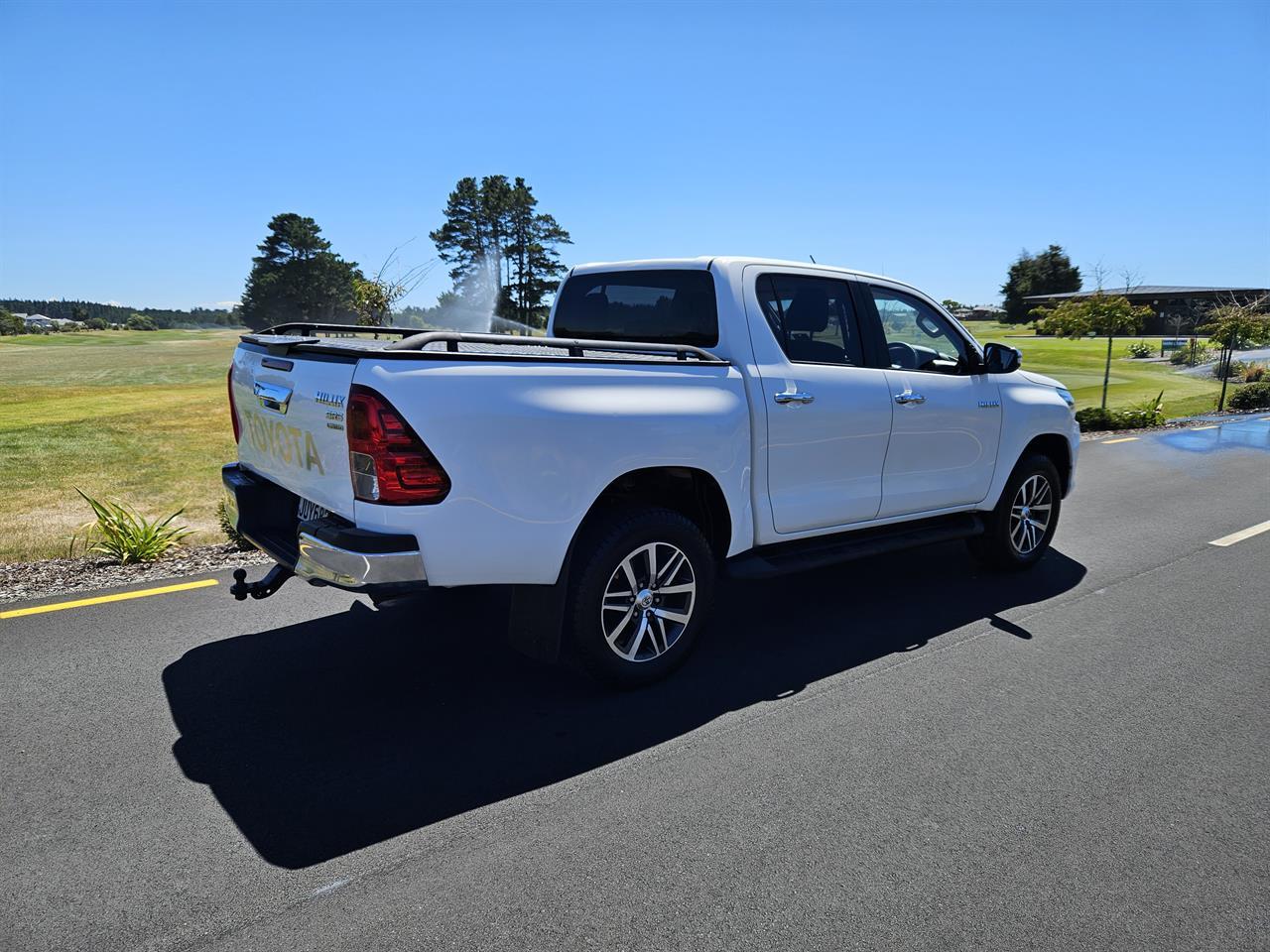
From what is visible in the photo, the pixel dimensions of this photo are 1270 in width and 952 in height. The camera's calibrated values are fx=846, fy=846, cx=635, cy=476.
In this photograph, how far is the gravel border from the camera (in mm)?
5320

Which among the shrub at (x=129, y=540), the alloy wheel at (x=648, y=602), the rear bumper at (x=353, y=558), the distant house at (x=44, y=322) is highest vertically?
the distant house at (x=44, y=322)

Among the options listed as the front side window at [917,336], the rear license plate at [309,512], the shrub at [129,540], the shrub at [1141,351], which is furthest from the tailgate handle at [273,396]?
the shrub at [1141,351]

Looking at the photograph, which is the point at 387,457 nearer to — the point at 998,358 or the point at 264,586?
the point at 264,586

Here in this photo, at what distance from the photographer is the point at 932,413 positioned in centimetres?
500

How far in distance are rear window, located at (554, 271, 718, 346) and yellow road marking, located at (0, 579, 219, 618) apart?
285 centimetres

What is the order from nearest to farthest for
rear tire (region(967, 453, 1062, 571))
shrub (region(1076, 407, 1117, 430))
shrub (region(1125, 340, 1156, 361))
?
rear tire (region(967, 453, 1062, 571))
shrub (region(1076, 407, 1117, 430))
shrub (region(1125, 340, 1156, 361))

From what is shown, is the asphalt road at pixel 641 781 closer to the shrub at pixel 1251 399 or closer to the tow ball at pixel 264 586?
the tow ball at pixel 264 586

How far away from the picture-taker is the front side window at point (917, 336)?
5.03 meters

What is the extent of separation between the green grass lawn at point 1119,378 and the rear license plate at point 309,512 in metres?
17.0

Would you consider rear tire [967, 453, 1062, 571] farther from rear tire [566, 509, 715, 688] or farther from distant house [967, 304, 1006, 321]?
distant house [967, 304, 1006, 321]

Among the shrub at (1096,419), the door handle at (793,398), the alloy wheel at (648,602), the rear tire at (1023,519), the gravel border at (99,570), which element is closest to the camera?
the alloy wheel at (648,602)

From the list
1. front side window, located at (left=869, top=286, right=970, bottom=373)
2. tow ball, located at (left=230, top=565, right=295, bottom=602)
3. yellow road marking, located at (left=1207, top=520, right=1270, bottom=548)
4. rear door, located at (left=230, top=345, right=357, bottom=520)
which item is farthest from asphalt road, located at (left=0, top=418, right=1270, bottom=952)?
yellow road marking, located at (left=1207, top=520, right=1270, bottom=548)

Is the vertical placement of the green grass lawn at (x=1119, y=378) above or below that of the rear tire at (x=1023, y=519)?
below

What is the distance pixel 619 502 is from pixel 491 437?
0.87m
